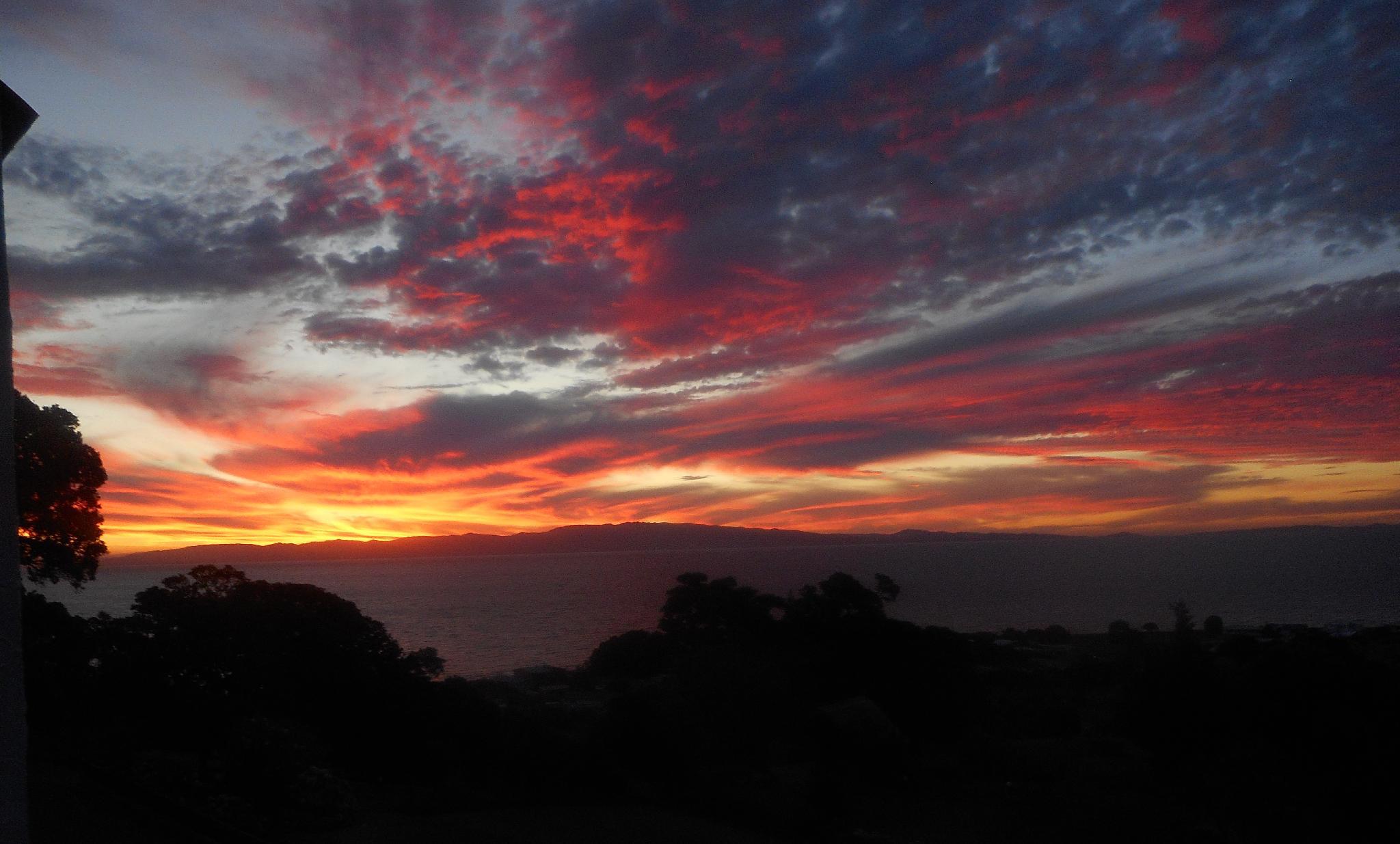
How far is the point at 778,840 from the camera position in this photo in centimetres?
1414

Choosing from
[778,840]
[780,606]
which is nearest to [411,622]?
[780,606]

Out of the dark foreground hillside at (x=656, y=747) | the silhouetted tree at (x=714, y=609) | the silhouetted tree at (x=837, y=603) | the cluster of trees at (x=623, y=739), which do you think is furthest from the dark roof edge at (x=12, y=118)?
the silhouetted tree at (x=714, y=609)

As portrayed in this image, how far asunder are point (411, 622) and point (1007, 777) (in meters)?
67.5

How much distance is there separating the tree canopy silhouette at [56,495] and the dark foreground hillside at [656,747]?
0.92 m

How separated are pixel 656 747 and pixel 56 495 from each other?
1262cm

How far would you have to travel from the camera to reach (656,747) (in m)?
16.8

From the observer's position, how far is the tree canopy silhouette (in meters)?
15.5

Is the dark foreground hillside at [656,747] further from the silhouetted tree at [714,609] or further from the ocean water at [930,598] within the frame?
the ocean water at [930,598]

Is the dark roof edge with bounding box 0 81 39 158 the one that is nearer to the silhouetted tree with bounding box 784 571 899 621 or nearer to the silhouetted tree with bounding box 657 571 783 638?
the silhouetted tree with bounding box 784 571 899 621

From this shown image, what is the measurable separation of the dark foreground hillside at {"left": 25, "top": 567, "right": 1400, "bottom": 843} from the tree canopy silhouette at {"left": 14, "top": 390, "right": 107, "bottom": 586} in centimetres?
92

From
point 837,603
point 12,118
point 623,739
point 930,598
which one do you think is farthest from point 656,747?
point 930,598

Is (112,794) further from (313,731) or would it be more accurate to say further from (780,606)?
(780,606)

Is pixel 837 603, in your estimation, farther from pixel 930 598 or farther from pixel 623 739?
pixel 930 598

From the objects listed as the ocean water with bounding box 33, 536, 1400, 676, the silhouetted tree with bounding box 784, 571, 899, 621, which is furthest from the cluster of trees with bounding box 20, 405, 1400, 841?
the ocean water with bounding box 33, 536, 1400, 676
